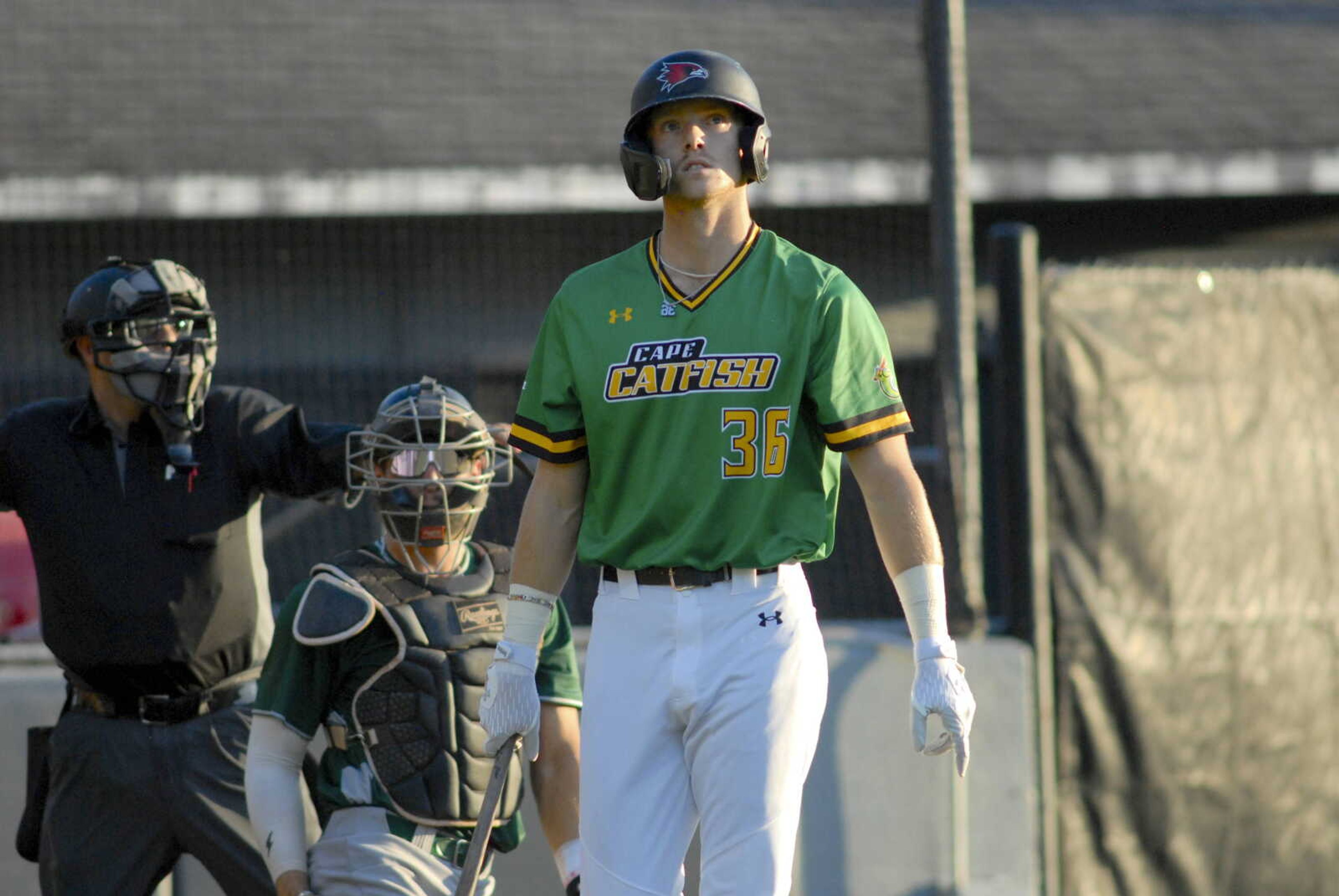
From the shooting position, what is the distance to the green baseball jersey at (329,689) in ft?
12.7

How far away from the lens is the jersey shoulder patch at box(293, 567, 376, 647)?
151 inches

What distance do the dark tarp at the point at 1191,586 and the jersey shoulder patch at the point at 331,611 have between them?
107 inches

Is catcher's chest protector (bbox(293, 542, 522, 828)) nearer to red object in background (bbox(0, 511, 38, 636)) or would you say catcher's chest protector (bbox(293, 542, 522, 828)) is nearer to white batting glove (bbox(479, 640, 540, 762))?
white batting glove (bbox(479, 640, 540, 762))

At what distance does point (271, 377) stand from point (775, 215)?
291 cm

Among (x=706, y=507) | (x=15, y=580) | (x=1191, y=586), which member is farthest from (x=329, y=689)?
→ (x=15, y=580)

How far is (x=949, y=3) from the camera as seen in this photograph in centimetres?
558

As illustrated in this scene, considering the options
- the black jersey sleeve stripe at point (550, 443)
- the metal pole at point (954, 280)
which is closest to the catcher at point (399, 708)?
the black jersey sleeve stripe at point (550, 443)

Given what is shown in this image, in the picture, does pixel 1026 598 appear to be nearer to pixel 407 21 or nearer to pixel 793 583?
pixel 793 583

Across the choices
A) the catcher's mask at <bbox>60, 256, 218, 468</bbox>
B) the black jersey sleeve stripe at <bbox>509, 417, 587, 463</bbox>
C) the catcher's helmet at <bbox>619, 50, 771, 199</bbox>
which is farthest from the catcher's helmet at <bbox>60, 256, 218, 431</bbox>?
the catcher's helmet at <bbox>619, 50, 771, 199</bbox>

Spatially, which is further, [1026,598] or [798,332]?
[1026,598]

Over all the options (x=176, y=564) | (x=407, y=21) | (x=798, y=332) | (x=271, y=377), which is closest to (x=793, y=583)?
(x=798, y=332)

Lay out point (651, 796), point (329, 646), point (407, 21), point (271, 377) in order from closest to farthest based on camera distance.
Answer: point (651, 796)
point (329, 646)
point (271, 377)
point (407, 21)

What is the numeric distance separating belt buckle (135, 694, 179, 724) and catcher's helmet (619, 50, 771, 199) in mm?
1887

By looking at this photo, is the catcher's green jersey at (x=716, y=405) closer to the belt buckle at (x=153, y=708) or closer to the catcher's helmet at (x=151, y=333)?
the catcher's helmet at (x=151, y=333)
